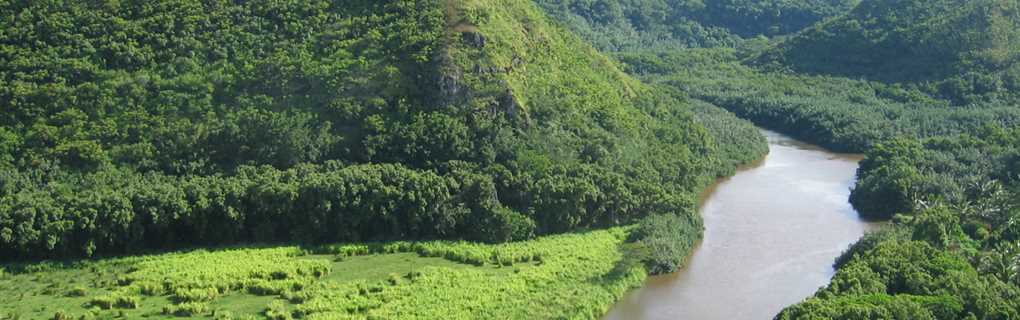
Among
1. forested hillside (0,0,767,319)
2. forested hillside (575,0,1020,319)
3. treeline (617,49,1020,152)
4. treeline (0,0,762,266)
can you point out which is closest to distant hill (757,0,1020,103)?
forested hillside (575,0,1020,319)

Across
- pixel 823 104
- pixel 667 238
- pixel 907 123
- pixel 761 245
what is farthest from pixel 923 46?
pixel 667 238

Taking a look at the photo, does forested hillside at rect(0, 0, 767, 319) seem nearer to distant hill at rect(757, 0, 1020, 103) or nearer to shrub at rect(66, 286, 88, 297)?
shrub at rect(66, 286, 88, 297)

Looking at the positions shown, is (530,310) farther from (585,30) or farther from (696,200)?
(585,30)

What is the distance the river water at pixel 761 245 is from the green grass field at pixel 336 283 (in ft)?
10.4

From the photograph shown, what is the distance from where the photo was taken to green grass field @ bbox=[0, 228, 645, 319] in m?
62.9

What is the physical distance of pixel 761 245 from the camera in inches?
3260

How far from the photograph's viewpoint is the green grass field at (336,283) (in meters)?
62.9

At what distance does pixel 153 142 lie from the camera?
3201 inches

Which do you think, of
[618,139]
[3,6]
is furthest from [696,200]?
[3,6]

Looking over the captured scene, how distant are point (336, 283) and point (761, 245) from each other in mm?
32010

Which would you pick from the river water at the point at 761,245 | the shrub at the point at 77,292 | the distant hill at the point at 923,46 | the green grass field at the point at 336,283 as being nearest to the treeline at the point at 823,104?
the distant hill at the point at 923,46

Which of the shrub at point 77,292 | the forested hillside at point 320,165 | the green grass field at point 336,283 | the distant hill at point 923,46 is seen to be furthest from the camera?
the distant hill at point 923,46

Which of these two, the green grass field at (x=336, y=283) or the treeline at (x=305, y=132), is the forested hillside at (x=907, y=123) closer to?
the green grass field at (x=336, y=283)

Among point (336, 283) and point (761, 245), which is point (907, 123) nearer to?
point (761, 245)
